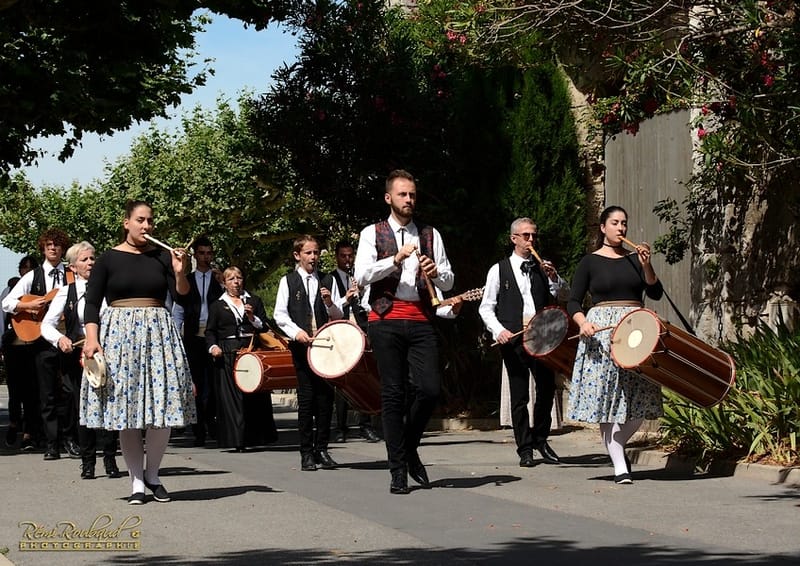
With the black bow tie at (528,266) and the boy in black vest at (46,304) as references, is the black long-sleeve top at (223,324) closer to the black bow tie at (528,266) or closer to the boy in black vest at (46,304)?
the boy in black vest at (46,304)

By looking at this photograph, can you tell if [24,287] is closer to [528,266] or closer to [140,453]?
[528,266]

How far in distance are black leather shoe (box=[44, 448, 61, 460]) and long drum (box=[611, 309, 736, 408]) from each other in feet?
19.6

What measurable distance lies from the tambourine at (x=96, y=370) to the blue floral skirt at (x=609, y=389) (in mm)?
3370

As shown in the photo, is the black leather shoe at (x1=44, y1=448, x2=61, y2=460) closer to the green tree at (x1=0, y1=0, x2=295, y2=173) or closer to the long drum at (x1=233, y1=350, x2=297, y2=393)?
the long drum at (x1=233, y1=350, x2=297, y2=393)

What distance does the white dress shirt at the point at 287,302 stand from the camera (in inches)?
498

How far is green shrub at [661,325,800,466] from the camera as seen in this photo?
10.9 metres

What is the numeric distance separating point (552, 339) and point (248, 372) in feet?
13.3

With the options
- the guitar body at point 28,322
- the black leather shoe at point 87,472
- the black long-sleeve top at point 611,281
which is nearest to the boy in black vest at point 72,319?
the black leather shoe at point 87,472

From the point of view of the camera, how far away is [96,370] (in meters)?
9.72

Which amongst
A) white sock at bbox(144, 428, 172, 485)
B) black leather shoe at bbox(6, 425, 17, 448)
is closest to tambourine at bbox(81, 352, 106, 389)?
white sock at bbox(144, 428, 172, 485)

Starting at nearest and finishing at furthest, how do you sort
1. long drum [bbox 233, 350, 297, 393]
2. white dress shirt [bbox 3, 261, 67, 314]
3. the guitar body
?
1. long drum [bbox 233, 350, 297, 393]
2. the guitar body
3. white dress shirt [bbox 3, 261, 67, 314]

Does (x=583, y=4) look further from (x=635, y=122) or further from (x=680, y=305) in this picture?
(x=680, y=305)

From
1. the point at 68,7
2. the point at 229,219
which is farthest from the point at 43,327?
the point at 229,219

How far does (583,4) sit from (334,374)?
371 cm
